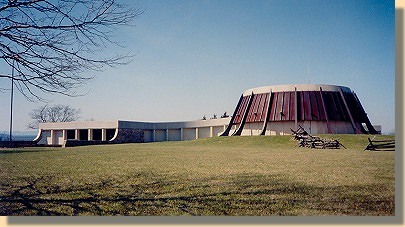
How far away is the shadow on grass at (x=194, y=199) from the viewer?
559cm

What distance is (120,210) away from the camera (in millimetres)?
5637

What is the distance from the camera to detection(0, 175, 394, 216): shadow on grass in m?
5.59

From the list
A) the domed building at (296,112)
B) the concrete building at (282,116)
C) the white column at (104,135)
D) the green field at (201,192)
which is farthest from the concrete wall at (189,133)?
the green field at (201,192)

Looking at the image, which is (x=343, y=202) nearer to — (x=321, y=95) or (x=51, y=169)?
(x=51, y=169)

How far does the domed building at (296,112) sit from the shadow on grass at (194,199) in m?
22.1

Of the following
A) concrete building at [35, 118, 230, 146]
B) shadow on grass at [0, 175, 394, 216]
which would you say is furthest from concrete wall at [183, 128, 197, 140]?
shadow on grass at [0, 175, 394, 216]

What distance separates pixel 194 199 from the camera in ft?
20.0

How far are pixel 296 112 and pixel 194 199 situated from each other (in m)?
24.4

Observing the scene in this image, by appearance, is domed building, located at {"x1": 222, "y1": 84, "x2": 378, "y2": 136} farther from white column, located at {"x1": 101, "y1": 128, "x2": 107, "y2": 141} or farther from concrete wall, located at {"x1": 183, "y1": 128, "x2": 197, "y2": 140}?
white column, located at {"x1": 101, "y1": 128, "x2": 107, "y2": 141}

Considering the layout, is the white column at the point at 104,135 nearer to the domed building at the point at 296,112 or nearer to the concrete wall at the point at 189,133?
the concrete wall at the point at 189,133

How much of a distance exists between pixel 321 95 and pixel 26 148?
22.2 meters

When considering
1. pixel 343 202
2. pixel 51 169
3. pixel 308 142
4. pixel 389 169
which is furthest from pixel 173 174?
pixel 308 142

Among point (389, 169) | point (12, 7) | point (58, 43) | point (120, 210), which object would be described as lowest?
point (120, 210)

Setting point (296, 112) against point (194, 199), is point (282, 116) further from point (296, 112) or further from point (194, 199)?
point (194, 199)
